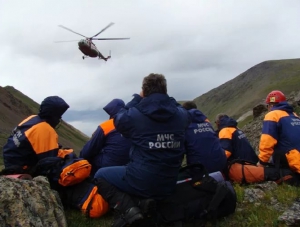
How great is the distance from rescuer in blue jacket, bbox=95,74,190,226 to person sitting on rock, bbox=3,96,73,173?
2.01 m

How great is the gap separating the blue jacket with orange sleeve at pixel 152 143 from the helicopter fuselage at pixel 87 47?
1937 inches

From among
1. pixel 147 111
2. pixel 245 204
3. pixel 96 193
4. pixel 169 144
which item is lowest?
pixel 245 204

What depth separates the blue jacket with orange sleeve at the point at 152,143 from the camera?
21.3 ft

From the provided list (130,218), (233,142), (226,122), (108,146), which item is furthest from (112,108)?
(233,142)

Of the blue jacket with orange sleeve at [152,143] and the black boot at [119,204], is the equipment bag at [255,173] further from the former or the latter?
the black boot at [119,204]

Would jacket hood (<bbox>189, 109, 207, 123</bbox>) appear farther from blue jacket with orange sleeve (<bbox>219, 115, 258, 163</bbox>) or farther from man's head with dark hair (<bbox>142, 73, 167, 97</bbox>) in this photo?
man's head with dark hair (<bbox>142, 73, 167, 97</bbox>)

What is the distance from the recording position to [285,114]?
32.6ft

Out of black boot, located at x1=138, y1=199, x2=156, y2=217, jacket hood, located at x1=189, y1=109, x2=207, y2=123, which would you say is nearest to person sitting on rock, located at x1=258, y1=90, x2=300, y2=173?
jacket hood, located at x1=189, y1=109, x2=207, y2=123

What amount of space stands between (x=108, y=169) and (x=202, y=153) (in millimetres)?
2879

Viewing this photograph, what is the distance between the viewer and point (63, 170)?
7.53m

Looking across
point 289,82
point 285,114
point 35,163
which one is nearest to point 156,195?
point 35,163

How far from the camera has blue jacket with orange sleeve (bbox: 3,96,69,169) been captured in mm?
7812

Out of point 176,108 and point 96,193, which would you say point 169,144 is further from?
point 96,193

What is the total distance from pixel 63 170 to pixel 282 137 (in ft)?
18.8
